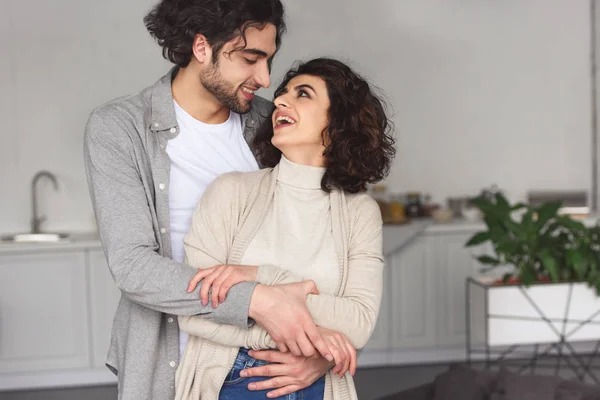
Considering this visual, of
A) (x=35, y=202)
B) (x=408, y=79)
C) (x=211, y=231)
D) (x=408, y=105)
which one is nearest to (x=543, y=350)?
(x=408, y=105)

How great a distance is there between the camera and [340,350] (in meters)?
1.69

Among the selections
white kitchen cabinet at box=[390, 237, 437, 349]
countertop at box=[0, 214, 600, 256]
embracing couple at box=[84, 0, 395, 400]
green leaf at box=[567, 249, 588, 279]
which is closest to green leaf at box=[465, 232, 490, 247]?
green leaf at box=[567, 249, 588, 279]

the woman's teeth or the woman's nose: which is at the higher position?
the woman's nose

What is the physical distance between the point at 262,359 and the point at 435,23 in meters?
4.06

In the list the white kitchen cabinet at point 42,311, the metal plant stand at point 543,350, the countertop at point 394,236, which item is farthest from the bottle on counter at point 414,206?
the white kitchen cabinet at point 42,311

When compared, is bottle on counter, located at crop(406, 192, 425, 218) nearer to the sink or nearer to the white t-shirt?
the sink

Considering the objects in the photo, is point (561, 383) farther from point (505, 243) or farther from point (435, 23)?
point (435, 23)

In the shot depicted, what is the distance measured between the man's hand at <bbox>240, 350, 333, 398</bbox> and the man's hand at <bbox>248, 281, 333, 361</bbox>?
0.20 ft

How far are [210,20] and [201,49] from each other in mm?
87

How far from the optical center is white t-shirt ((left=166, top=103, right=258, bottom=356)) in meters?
2.03

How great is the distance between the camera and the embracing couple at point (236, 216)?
68.0 inches

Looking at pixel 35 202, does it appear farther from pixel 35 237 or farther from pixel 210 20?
pixel 210 20

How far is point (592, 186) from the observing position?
5.59 metres

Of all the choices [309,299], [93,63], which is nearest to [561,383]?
[309,299]
